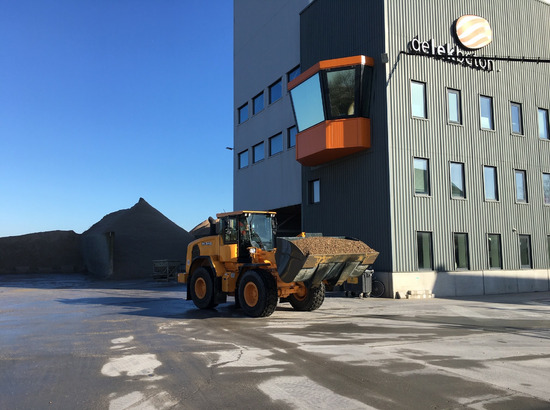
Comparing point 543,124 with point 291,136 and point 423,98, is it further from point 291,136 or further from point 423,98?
point 291,136

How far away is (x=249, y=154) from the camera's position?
33688mm

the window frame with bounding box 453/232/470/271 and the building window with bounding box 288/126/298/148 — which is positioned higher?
the building window with bounding box 288/126/298/148

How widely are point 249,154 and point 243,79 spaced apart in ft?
19.9

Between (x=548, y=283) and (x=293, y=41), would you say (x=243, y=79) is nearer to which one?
(x=293, y=41)

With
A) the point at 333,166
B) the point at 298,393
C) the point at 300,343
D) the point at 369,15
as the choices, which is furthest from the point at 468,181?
the point at 298,393

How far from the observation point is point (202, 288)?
1468cm

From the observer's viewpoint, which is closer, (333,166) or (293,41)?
(333,166)

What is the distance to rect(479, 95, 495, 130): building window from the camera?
23034mm

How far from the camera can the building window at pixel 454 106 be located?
2195cm

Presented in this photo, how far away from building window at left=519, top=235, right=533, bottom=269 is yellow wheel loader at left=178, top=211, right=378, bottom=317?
14.8m

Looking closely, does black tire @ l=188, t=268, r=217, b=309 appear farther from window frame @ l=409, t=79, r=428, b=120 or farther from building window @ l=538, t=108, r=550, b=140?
building window @ l=538, t=108, r=550, b=140

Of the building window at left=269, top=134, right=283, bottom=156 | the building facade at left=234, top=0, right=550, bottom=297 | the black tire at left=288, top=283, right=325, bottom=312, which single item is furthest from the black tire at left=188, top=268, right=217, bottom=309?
the building window at left=269, top=134, right=283, bottom=156

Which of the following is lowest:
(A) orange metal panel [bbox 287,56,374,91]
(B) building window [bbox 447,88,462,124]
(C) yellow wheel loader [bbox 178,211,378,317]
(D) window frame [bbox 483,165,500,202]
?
(C) yellow wheel loader [bbox 178,211,378,317]

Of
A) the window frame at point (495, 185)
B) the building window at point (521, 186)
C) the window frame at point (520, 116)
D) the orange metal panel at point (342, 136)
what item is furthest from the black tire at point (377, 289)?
the window frame at point (520, 116)
